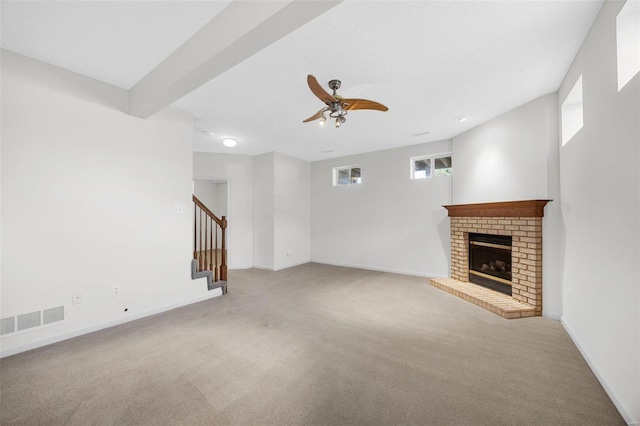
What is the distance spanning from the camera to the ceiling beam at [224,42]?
4.80 feet

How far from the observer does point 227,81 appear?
2.69 m

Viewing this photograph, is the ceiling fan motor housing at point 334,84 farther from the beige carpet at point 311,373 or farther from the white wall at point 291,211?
the white wall at point 291,211

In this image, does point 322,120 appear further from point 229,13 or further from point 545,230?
point 545,230

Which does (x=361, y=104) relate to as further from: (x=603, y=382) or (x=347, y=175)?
(x=347, y=175)

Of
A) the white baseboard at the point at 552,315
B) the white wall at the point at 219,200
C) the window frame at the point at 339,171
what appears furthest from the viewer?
the white wall at the point at 219,200

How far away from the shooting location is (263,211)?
5.84 m

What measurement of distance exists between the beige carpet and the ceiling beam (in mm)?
2388

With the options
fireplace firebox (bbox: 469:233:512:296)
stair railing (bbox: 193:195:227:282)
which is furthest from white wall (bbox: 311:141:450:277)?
stair railing (bbox: 193:195:227:282)

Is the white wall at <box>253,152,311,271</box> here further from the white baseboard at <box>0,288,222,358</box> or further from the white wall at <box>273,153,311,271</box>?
the white baseboard at <box>0,288,222,358</box>

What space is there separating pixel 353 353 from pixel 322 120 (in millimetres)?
2231

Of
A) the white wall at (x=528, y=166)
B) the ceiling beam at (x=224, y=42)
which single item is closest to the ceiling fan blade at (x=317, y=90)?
the ceiling beam at (x=224, y=42)

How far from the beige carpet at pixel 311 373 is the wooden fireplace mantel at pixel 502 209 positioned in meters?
1.30

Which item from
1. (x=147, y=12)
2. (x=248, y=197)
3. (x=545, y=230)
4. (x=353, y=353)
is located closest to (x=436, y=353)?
(x=353, y=353)

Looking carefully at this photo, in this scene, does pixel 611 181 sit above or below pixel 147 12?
below
